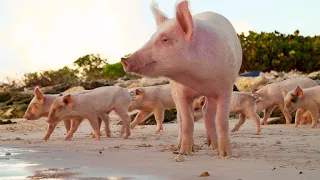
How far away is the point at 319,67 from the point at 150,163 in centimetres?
4178

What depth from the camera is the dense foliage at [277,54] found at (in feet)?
148

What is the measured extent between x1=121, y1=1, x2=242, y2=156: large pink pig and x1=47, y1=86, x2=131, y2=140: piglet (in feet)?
15.0

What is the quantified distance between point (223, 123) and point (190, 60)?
105cm

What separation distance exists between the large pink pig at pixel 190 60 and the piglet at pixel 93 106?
15.0 feet

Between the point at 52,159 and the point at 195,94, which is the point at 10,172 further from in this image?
the point at 195,94

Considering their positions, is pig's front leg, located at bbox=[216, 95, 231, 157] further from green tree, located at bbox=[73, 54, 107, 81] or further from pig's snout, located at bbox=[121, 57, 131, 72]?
green tree, located at bbox=[73, 54, 107, 81]

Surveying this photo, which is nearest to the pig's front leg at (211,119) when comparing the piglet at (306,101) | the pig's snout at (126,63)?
the pig's snout at (126,63)

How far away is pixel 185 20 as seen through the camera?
659cm

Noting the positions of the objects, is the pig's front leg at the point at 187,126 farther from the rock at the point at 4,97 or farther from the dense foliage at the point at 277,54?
the dense foliage at the point at 277,54

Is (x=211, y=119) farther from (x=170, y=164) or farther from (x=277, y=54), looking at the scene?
(x=277, y=54)

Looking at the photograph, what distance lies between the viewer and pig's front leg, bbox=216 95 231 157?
718cm

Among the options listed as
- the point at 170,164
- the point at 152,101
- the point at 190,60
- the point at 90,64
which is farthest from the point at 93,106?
the point at 90,64

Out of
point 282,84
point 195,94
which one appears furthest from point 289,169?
point 282,84

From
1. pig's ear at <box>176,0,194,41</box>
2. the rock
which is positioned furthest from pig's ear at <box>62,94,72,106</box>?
the rock
